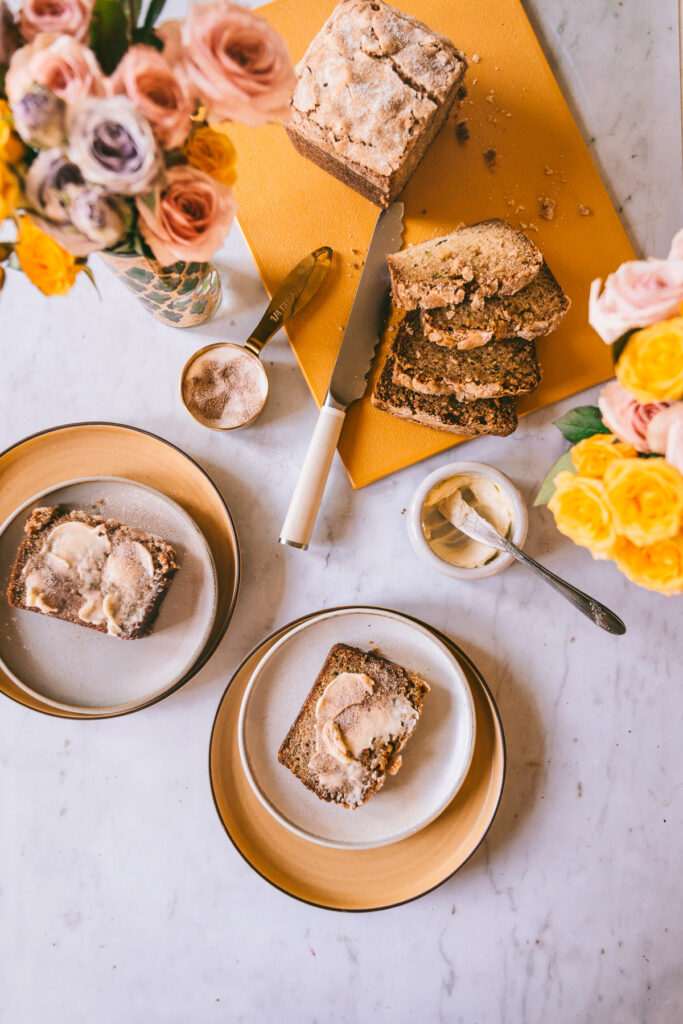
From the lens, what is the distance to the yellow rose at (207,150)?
1065mm

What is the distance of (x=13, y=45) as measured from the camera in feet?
3.14

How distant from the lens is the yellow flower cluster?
3.03 ft

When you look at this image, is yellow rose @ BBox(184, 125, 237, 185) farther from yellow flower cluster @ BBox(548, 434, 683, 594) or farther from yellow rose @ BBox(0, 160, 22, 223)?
yellow flower cluster @ BBox(548, 434, 683, 594)

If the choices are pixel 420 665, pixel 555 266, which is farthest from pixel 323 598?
pixel 555 266

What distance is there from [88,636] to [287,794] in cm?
64

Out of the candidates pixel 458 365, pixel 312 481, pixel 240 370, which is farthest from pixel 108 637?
pixel 458 365

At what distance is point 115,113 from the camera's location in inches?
33.8

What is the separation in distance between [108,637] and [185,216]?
1.07m

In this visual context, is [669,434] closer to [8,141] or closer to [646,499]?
[646,499]

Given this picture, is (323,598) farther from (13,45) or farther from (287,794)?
(13,45)

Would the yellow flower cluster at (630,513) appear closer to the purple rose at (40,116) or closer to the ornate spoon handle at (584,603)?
the ornate spoon handle at (584,603)

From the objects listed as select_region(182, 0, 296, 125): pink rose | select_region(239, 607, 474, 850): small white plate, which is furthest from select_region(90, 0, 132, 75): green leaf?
select_region(239, 607, 474, 850): small white plate

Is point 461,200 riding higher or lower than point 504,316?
higher

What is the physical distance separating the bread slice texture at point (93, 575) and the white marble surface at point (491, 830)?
276 mm
